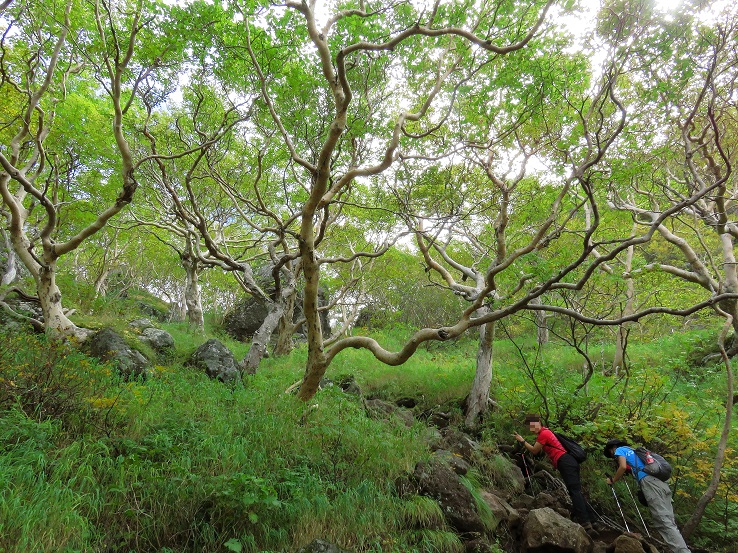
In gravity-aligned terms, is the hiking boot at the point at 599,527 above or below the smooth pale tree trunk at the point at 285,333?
below

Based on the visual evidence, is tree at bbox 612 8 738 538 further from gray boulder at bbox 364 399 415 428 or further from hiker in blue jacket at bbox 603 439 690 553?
gray boulder at bbox 364 399 415 428

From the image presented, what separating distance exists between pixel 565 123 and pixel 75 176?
555 inches

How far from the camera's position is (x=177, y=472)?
3793mm

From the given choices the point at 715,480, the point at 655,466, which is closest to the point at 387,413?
the point at 655,466

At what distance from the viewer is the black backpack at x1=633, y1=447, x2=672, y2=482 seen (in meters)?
5.71

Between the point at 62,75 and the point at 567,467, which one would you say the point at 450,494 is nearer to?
the point at 567,467

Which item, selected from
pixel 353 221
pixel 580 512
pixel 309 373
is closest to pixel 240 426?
pixel 309 373

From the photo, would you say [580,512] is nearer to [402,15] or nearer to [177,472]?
[177,472]

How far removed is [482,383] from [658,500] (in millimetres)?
3984

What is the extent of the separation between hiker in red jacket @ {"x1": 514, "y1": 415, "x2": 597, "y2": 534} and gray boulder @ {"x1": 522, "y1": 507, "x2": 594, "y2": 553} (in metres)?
0.99

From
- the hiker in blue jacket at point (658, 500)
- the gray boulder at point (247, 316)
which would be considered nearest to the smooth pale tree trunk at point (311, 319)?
the hiker in blue jacket at point (658, 500)

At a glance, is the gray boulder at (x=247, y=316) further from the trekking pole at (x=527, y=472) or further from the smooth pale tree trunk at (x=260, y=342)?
the trekking pole at (x=527, y=472)

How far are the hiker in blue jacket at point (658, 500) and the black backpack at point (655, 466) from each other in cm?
8

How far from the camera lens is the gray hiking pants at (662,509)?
5539 millimetres
